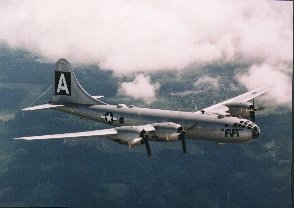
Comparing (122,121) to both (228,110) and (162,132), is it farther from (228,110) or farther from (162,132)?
(228,110)

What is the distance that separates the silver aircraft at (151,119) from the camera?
2116 inches

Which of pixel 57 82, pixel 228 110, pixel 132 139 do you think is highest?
pixel 57 82

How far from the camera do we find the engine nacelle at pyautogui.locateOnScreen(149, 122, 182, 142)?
56062 millimetres

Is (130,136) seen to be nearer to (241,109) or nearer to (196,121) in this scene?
(196,121)

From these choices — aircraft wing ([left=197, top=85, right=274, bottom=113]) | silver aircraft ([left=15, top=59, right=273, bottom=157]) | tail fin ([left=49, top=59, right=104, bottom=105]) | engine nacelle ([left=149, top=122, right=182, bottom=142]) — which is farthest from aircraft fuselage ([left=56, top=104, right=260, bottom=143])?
aircraft wing ([left=197, top=85, right=274, bottom=113])

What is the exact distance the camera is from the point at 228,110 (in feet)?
239

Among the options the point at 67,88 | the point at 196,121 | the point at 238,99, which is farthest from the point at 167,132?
the point at 67,88

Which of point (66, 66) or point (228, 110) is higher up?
point (66, 66)

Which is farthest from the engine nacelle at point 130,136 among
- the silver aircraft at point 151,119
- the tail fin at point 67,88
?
the tail fin at point 67,88

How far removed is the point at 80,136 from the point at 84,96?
2532 cm

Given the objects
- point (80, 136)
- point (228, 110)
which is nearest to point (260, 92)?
point (228, 110)

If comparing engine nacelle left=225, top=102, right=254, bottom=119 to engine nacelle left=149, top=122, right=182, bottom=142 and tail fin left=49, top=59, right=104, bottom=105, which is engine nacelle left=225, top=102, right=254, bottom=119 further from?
tail fin left=49, top=59, right=104, bottom=105

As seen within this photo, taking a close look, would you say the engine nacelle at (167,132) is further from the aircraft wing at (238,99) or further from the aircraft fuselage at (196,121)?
the aircraft wing at (238,99)

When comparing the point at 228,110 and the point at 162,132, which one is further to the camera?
the point at 228,110
